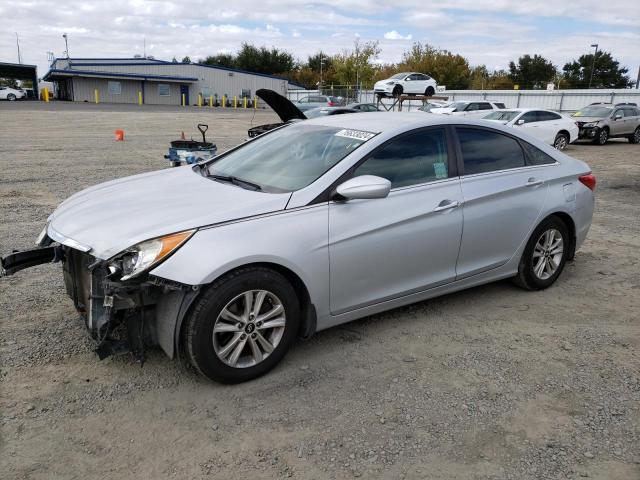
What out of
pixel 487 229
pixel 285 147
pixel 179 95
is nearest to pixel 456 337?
pixel 487 229

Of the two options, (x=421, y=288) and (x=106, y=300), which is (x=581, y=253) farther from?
(x=106, y=300)

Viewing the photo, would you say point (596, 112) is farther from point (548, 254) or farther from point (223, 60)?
point (223, 60)

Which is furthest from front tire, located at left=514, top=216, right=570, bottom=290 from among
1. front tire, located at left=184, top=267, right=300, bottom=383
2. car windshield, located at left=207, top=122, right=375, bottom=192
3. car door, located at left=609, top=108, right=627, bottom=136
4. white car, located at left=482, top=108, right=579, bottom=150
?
car door, located at left=609, top=108, right=627, bottom=136

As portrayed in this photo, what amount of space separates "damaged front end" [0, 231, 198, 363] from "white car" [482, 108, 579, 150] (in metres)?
17.3

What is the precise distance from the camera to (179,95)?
200 ft

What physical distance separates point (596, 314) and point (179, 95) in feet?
202

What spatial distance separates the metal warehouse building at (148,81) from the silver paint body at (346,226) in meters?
55.7

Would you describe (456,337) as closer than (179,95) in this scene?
Yes

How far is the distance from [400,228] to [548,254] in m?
1.91

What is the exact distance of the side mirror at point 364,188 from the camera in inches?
137

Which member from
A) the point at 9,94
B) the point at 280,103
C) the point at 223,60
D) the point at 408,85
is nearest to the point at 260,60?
the point at 223,60

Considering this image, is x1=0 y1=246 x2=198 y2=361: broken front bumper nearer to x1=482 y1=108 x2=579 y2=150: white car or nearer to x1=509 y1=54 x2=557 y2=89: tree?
x1=482 y1=108 x2=579 y2=150: white car

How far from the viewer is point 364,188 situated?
137 inches

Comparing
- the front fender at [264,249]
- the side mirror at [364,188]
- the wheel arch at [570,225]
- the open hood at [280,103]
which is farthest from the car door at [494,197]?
the open hood at [280,103]
